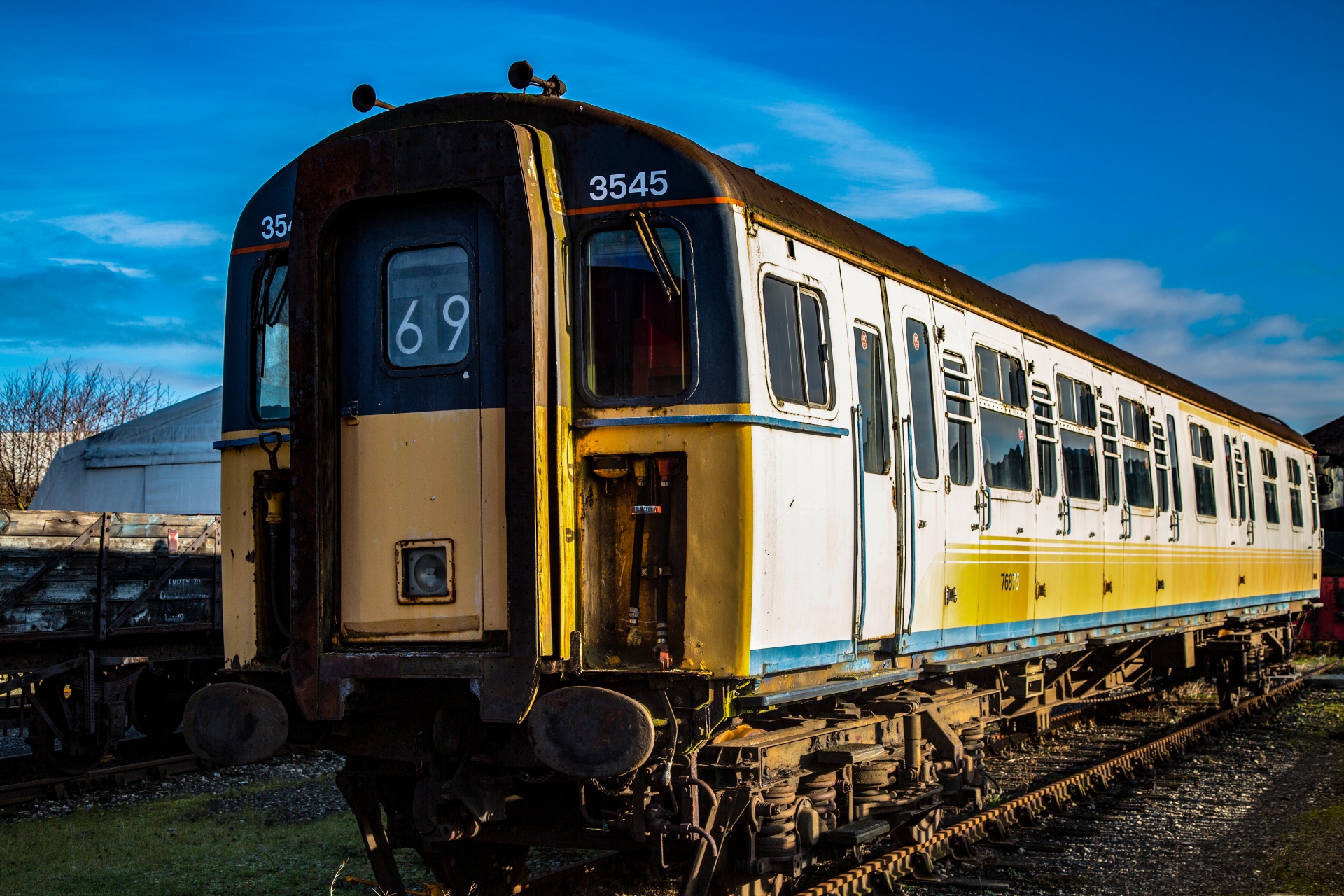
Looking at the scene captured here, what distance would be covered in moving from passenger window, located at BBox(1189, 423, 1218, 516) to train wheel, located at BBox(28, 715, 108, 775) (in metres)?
11.2

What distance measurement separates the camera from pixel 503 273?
5.47m

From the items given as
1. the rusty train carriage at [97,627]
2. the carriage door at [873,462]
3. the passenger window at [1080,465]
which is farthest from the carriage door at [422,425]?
the passenger window at [1080,465]

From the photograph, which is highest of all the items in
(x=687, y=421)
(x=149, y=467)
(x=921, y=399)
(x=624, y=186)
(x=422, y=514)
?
(x=149, y=467)

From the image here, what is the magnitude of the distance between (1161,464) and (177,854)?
9.48 meters

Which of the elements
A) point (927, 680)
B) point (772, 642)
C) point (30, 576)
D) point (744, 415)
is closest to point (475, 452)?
point (744, 415)

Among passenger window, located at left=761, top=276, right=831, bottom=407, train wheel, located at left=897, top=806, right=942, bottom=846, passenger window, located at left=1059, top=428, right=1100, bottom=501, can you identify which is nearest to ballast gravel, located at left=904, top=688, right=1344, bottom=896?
train wheel, located at left=897, top=806, right=942, bottom=846

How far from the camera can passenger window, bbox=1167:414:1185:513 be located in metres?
12.7

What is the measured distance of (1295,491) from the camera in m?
18.6

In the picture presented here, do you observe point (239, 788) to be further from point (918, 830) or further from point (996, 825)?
point (996, 825)

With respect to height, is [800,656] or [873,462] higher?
[873,462]

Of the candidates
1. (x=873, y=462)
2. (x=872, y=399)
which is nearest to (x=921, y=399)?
(x=872, y=399)

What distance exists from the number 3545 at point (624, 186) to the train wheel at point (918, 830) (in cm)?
443

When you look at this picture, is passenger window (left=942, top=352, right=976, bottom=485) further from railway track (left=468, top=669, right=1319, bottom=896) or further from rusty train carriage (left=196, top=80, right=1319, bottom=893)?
railway track (left=468, top=669, right=1319, bottom=896)

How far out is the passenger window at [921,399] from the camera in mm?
7320
